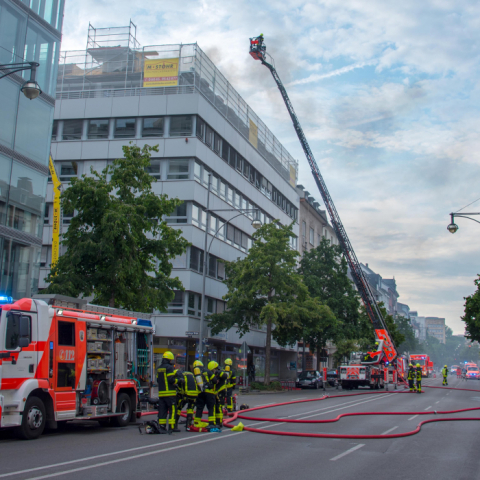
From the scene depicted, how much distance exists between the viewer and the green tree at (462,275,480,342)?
53.3 metres

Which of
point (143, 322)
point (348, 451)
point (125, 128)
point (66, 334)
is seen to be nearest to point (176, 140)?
point (125, 128)

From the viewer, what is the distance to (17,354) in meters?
11.3

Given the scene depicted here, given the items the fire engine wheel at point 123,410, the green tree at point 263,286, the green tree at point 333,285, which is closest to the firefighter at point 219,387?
the fire engine wheel at point 123,410

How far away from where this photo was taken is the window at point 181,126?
37000 millimetres

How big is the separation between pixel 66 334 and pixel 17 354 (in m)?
1.48

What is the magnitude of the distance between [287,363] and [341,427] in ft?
145

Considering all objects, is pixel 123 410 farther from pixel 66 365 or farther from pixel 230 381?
pixel 230 381

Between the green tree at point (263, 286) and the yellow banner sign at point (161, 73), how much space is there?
12000mm

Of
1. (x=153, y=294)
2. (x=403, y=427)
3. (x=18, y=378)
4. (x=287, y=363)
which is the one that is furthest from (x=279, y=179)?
(x=18, y=378)

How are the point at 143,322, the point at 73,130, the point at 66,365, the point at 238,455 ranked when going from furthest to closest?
the point at 73,130 < the point at 143,322 < the point at 66,365 < the point at 238,455

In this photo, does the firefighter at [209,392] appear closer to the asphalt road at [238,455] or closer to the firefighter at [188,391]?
the firefighter at [188,391]

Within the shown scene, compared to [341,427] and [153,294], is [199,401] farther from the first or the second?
[153,294]

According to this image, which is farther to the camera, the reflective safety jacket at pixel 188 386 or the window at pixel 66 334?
the reflective safety jacket at pixel 188 386

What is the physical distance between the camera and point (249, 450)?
1042cm
